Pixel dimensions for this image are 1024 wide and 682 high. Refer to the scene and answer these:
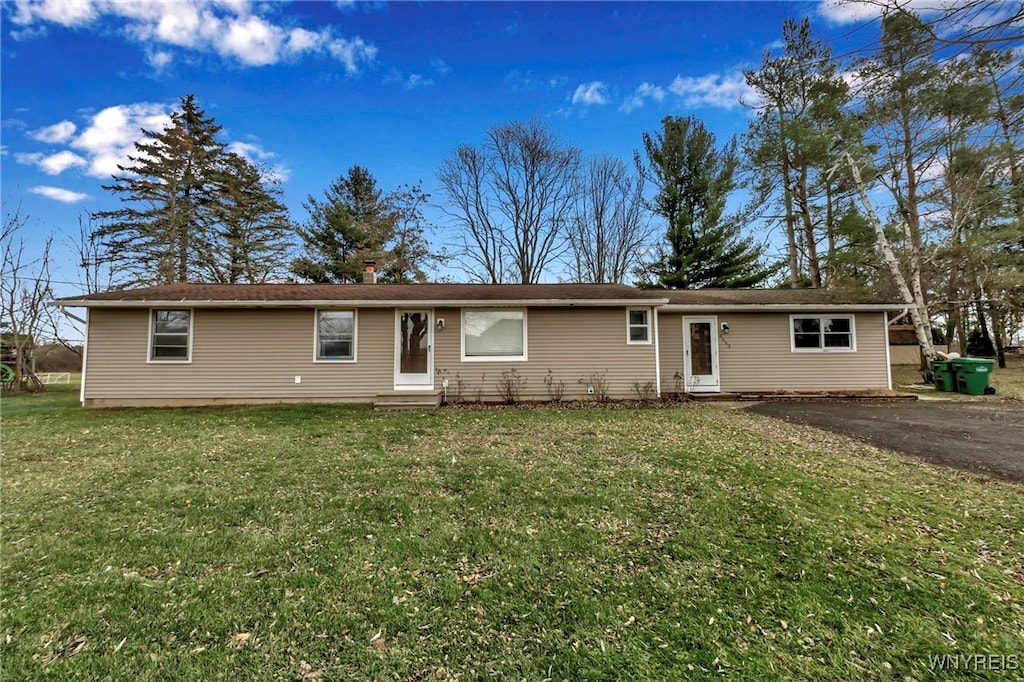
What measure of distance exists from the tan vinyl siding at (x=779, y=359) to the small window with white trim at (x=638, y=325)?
44.7 inches

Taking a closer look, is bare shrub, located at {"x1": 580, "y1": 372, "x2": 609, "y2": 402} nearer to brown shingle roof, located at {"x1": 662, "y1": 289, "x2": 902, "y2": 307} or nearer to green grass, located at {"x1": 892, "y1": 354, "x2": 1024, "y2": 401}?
brown shingle roof, located at {"x1": 662, "y1": 289, "x2": 902, "y2": 307}

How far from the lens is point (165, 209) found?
2011 cm

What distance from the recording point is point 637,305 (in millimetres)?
10289

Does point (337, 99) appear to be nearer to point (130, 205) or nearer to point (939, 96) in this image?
point (130, 205)

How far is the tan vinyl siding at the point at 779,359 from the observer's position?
11156 millimetres

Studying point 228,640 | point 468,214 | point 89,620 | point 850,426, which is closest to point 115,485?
point 89,620

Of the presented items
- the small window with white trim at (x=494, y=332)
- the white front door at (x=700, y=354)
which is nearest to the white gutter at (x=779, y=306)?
the white front door at (x=700, y=354)

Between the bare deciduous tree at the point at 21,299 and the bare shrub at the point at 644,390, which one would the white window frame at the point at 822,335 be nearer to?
the bare shrub at the point at 644,390

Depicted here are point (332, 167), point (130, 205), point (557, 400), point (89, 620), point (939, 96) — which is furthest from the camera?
point (332, 167)

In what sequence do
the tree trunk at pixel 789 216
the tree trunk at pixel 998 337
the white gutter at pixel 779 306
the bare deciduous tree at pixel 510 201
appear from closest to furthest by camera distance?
the white gutter at pixel 779 306 < the tree trunk at pixel 789 216 < the tree trunk at pixel 998 337 < the bare deciduous tree at pixel 510 201

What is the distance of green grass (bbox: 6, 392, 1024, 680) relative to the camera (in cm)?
210

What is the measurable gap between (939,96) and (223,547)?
15064 mm

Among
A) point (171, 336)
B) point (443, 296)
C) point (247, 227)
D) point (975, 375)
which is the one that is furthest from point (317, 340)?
point (975, 375)

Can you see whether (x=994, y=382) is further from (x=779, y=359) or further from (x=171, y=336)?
(x=171, y=336)
